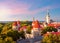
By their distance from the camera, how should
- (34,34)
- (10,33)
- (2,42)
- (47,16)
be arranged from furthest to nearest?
(47,16) → (34,34) → (10,33) → (2,42)

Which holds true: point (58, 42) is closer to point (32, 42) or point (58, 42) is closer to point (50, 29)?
point (32, 42)

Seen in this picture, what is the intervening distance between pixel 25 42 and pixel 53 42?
20.8 feet

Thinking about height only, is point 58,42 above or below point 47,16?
below

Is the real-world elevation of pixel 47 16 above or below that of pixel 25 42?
above

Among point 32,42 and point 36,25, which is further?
point 36,25

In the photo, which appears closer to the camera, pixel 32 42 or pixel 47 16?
pixel 32 42

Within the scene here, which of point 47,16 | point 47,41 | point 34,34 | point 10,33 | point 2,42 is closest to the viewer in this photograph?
point 2,42

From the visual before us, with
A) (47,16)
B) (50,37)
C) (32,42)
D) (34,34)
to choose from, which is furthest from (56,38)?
(47,16)

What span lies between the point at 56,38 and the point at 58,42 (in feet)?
3.97

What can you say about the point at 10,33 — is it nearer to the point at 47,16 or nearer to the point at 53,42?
the point at 53,42

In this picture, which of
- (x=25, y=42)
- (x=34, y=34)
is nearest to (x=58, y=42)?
(x=25, y=42)

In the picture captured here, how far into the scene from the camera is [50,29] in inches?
1983

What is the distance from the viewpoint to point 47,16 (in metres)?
68.4

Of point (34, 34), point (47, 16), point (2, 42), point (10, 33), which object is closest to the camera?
point (2, 42)
